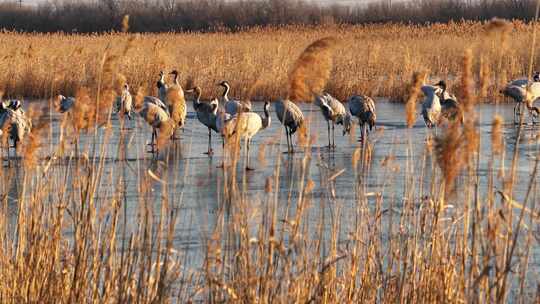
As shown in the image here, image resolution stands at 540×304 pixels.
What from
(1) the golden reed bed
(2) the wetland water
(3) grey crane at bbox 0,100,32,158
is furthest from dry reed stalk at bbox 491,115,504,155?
(1) the golden reed bed

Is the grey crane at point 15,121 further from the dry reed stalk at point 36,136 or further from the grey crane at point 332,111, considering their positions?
the dry reed stalk at point 36,136

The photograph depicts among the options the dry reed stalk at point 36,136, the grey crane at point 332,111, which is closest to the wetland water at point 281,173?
the grey crane at point 332,111

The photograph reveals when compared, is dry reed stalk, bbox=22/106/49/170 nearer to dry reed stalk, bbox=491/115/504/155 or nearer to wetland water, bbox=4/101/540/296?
wetland water, bbox=4/101/540/296

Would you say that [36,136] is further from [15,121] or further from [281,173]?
[15,121]

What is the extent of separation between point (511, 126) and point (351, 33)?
12919mm

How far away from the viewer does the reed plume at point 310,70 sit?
311 centimetres

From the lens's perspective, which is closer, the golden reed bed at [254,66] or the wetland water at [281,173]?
the wetland water at [281,173]

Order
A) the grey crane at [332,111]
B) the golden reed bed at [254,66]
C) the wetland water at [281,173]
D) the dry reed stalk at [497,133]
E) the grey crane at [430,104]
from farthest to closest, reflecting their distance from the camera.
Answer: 1. the golden reed bed at [254,66]
2. the grey crane at [332,111]
3. the grey crane at [430,104]
4. the wetland water at [281,173]
5. the dry reed stalk at [497,133]

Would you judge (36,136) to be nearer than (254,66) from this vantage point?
Yes

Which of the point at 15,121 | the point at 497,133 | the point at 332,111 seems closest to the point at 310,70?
the point at 497,133

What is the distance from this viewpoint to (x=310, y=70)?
3156 mm

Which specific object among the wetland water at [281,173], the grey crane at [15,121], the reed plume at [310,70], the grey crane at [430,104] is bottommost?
the wetland water at [281,173]

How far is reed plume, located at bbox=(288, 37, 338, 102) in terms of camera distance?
10.2ft

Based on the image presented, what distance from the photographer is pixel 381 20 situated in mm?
46000
